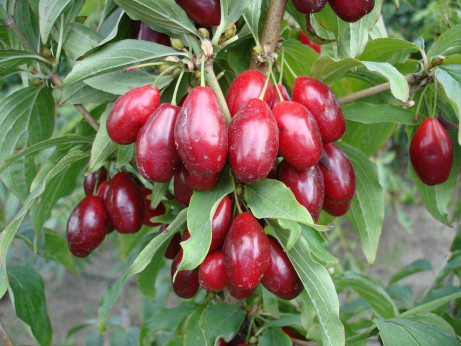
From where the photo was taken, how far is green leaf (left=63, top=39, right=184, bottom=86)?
701mm

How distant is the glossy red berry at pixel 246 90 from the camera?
699 millimetres

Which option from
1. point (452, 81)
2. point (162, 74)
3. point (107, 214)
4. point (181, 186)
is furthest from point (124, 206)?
point (452, 81)

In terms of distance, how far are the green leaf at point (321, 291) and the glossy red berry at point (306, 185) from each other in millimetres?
58

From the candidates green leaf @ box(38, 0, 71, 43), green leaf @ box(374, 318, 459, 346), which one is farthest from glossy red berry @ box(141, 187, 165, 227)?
green leaf @ box(374, 318, 459, 346)

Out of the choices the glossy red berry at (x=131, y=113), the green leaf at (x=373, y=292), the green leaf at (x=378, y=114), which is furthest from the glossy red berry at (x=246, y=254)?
the green leaf at (x=373, y=292)

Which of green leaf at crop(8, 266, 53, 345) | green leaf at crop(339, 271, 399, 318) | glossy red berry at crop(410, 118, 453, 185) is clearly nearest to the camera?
glossy red berry at crop(410, 118, 453, 185)

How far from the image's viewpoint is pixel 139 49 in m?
0.74

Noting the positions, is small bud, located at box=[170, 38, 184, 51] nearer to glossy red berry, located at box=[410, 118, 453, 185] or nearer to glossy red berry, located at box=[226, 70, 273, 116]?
glossy red berry, located at box=[226, 70, 273, 116]

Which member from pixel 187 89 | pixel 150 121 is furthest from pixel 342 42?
pixel 150 121

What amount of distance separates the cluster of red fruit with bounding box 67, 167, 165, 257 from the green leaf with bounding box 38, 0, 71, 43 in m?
0.29

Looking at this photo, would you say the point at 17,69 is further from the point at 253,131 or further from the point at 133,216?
the point at 253,131

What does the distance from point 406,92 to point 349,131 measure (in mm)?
389

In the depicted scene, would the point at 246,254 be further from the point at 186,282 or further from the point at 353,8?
the point at 353,8

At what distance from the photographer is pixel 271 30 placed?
0.79m
